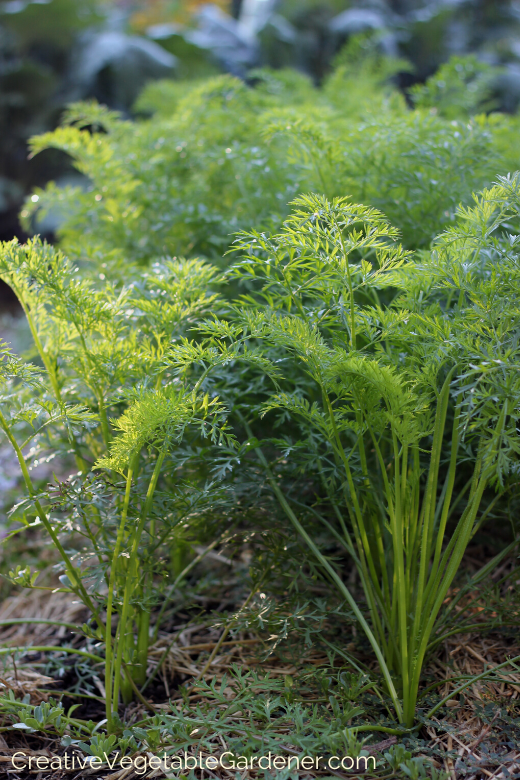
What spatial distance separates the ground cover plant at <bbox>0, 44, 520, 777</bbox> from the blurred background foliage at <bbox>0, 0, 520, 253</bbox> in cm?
350

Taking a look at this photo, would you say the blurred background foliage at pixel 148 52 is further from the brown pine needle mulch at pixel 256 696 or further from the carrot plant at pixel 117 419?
the brown pine needle mulch at pixel 256 696

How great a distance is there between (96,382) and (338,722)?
0.77 metres

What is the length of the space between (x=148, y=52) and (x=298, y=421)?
4583 millimetres

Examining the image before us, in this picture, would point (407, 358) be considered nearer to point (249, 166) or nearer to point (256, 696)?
point (256, 696)

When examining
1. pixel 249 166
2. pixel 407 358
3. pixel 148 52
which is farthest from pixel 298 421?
pixel 148 52

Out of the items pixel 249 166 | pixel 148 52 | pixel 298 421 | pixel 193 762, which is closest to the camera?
pixel 193 762

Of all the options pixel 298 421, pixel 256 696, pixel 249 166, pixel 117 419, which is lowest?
pixel 256 696

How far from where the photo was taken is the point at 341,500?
1.12 metres

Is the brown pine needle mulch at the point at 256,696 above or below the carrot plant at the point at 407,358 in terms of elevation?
below

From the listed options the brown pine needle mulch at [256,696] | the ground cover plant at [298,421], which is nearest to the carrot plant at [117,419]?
the ground cover plant at [298,421]

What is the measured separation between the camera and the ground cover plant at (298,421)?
936 mm

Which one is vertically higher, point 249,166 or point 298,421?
point 249,166

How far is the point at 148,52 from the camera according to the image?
15.0 ft

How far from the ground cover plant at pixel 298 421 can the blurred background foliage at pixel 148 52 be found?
350 cm
